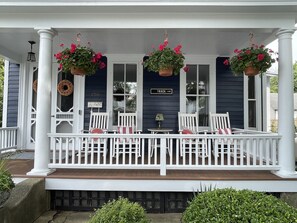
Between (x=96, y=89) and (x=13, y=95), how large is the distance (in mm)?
2226

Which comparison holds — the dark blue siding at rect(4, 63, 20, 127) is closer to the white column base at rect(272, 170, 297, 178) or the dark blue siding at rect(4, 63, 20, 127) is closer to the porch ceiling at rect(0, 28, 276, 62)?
the porch ceiling at rect(0, 28, 276, 62)

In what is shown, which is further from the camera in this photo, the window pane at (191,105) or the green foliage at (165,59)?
the window pane at (191,105)

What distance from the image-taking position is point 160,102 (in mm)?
6039

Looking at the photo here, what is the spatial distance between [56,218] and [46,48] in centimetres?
249

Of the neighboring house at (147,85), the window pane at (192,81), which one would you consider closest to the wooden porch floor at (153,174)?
the neighboring house at (147,85)

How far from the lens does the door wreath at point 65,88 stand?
242 inches

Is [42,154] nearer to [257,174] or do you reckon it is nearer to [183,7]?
[183,7]

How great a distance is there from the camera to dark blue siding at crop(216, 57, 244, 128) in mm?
6051

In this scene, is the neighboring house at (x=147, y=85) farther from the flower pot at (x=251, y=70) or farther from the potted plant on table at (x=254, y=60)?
the flower pot at (x=251, y=70)

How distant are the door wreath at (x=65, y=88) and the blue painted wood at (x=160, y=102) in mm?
1838

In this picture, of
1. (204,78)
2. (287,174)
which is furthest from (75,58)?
(287,174)

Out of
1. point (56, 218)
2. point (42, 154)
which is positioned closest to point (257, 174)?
point (56, 218)

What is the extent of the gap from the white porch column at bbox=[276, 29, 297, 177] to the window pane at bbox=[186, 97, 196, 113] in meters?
2.44

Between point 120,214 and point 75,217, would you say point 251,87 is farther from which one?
point 120,214
